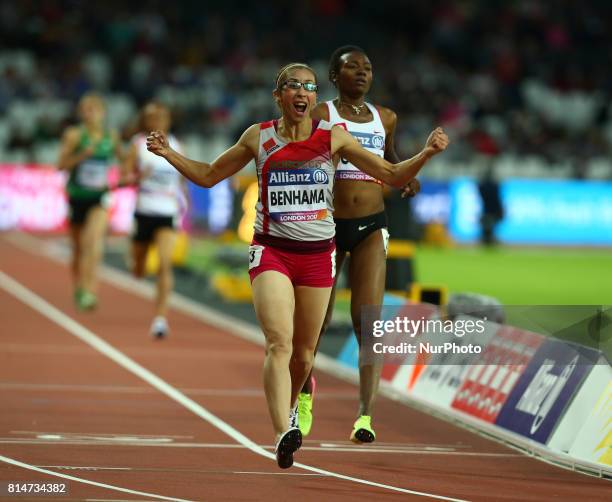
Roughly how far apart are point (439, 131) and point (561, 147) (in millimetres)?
32530

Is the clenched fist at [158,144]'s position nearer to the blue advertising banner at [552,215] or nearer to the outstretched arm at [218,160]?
the outstretched arm at [218,160]

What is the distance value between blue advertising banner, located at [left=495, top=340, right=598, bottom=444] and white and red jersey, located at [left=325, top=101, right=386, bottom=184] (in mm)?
1650

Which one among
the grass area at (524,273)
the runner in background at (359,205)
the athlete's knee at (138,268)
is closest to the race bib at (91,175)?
the athlete's knee at (138,268)

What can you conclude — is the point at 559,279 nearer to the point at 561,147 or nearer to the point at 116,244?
the point at 116,244

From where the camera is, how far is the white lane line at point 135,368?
29.3 ft

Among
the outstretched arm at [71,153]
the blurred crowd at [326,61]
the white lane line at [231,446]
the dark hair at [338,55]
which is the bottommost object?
the white lane line at [231,446]

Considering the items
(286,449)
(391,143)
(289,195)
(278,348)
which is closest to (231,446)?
(278,348)

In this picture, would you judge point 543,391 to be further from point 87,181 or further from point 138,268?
point 87,181

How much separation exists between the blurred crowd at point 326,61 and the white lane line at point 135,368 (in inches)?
471

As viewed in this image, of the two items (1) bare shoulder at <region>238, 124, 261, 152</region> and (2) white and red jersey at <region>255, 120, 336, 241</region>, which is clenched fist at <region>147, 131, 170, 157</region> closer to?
(1) bare shoulder at <region>238, 124, 261, 152</region>

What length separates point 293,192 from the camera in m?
8.84

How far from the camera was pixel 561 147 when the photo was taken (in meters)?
40.4

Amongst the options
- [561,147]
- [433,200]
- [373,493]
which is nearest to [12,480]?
[373,493]

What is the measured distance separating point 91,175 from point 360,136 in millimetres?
9267
